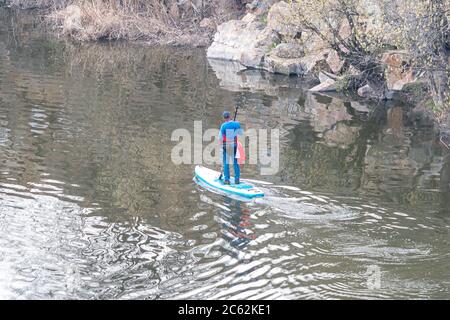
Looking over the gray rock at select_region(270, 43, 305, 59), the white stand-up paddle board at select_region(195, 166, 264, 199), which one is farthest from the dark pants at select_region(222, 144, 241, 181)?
the gray rock at select_region(270, 43, 305, 59)

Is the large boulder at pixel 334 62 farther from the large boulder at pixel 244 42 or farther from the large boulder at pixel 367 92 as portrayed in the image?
the large boulder at pixel 244 42

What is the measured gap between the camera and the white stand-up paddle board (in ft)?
55.8

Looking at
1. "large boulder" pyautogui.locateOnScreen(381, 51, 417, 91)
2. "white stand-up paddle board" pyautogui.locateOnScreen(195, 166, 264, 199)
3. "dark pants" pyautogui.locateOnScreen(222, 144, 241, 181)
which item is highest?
"large boulder" pyautogui.locateOnScreen(381, 51, 417, 91)

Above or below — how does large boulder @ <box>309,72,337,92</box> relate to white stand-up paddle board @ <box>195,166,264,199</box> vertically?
above

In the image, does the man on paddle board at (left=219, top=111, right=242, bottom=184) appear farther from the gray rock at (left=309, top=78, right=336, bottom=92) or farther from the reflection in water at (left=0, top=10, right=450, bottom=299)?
the gray rock at (left=309, top=78, right=336, bottom=92)

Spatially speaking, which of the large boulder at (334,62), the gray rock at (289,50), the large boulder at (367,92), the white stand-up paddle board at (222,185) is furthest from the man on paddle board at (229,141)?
the gray rock at (289,50)

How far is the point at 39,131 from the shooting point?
2255 centimetres

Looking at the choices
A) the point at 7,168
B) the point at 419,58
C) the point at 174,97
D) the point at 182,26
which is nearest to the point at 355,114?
the point at 419,58

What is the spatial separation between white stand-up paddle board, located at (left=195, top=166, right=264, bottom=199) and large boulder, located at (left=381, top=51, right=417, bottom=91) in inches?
535

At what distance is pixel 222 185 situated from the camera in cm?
1773

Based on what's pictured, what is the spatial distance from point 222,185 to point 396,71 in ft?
49.4

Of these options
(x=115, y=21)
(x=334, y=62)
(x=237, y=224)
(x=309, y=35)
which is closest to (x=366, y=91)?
(x=334, y=62)

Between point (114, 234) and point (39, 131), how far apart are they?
29.2 ft

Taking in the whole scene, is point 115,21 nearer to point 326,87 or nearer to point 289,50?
point 289,50
